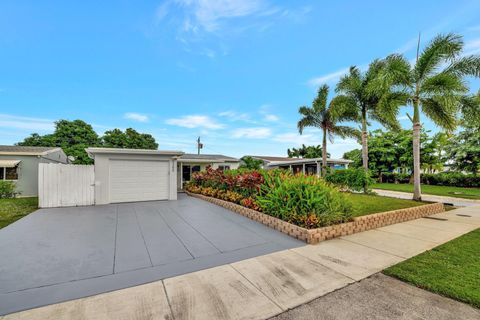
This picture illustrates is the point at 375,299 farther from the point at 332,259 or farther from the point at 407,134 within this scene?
the point at 407,134

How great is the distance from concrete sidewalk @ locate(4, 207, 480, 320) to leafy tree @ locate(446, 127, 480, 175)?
21.2 meters

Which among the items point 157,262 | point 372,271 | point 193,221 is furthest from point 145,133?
point 372,271

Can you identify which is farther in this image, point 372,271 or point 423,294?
point 372,271

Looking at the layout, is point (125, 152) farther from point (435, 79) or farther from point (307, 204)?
point (435, 79)

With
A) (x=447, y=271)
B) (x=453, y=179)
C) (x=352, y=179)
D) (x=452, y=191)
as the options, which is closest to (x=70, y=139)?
(x=352, y=179)

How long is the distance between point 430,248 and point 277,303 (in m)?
3.85


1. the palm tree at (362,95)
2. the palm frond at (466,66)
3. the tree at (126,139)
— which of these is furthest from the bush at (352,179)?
the tree at (126,139)

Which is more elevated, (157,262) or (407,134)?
(407,134)

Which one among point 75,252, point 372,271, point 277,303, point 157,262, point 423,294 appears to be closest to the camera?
point 277,303

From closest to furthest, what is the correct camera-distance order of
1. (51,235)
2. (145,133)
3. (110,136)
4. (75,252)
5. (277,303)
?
(277,303) < (75,252) < (51,235) < (110,136) < (145,133)

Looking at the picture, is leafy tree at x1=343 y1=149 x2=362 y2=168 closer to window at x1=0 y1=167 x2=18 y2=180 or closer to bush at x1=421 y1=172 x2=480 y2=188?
bush at x1=421 y1=172 x2=480 y2=188

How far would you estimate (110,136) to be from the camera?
2584cm

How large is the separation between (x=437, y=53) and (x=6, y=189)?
22152 millimetres

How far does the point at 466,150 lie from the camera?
1805 centimetres
